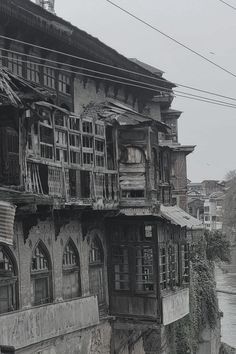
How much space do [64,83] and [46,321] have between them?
766 cm

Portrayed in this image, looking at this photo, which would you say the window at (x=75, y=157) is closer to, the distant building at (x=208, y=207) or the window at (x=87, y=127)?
the window at (x=87, y=127)

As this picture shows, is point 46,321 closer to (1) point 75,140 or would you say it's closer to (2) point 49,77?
(1) point 75,140

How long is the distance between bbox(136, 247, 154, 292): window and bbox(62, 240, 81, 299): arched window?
218 centimetres

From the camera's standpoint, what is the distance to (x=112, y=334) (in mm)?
19484

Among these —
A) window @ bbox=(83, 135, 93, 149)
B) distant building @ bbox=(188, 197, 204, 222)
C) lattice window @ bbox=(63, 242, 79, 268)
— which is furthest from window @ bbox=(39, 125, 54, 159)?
distant building @ bbox=(188, 197, 204, 222)

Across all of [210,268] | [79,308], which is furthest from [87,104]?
[210,268]

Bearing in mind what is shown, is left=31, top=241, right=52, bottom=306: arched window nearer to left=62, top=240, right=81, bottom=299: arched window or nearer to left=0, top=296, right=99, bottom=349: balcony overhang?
left=0, top=296, right=99, bottom=349: balcony overhang

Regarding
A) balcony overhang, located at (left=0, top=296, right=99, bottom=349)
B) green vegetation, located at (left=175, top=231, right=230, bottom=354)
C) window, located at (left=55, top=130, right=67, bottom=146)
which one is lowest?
green vegetation, located at (left=175, top=231, right=230, bottom=354)

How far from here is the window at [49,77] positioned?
17.6 metres

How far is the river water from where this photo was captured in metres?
43.1

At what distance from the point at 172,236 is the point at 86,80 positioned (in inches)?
245

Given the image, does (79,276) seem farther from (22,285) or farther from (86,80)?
(86,80)

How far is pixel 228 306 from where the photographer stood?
2160 inches

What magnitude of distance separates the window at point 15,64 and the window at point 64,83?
2.10 meters
